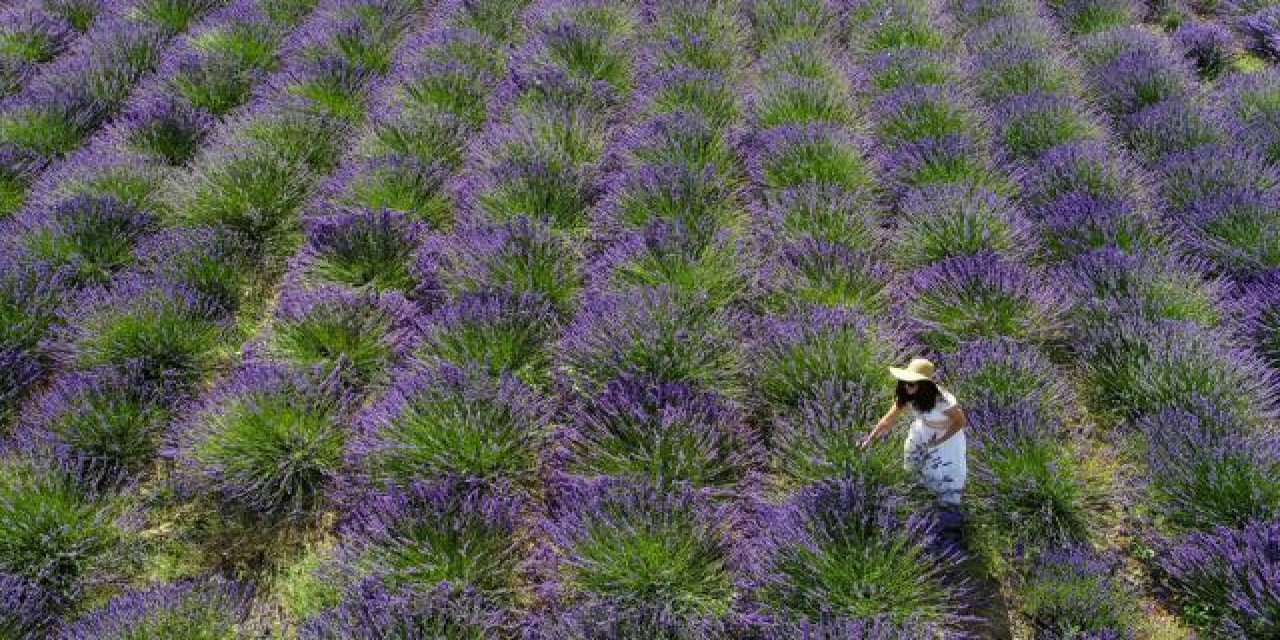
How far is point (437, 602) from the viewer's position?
130 inches

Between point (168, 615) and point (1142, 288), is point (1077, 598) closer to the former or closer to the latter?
point (1142, 288)

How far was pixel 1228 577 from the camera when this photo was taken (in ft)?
10.6

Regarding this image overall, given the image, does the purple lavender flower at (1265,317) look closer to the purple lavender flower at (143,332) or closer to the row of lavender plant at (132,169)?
the purple lavender flower at (143,332)

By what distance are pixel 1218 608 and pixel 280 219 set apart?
207 inches

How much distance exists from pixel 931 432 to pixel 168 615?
301 centimetres

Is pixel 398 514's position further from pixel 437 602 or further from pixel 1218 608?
pixel 1218 608

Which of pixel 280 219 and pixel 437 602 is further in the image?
pixel 280 219

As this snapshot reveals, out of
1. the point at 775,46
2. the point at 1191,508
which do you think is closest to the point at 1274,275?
the point at 1191,508

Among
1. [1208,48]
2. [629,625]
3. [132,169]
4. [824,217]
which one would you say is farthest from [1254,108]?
[132,169]

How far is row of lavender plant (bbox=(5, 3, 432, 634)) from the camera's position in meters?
3.62

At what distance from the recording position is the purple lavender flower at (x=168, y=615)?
10.5ft

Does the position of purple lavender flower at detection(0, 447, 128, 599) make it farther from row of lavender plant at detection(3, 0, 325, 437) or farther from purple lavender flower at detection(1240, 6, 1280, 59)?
purple lavender flower at detection(1240, 6, 1280, 59)

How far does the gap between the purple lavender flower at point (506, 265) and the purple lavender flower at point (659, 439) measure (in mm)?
881

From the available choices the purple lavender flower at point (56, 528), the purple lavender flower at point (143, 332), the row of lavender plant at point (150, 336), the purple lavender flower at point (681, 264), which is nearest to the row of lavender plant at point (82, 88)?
the row of lavender plant at point (150, 336)
